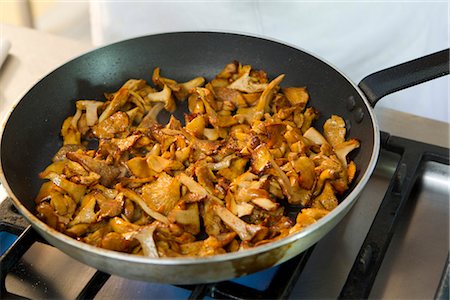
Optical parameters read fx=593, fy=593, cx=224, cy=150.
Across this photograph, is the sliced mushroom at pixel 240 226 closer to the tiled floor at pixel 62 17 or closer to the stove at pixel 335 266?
the stove at pixel 335 266

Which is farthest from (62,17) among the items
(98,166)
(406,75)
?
(406,75)

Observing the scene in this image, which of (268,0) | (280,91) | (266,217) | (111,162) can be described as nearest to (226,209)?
(266,217)

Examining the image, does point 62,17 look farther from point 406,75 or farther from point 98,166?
point 406,75

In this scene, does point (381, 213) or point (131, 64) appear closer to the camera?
point (381, 213)

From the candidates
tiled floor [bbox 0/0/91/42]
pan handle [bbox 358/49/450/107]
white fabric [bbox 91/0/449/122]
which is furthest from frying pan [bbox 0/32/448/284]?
tiled floor [bbox 0/0/91/42]

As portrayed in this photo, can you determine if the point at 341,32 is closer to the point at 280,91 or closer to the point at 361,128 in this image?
the point at 280,91

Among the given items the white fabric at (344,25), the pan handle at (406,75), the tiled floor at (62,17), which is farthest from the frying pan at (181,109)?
the tiled floor at (62,17)

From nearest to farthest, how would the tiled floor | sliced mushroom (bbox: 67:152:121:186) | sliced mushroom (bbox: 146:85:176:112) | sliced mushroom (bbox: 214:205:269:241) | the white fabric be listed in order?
sliced mushroom (bbox: 214:205:269:241) → sliced mushroom (bbox: 67:152:121:186) → sliced mushroom (bbox: 146:85:176:112) → the white fabric → the tiled floor

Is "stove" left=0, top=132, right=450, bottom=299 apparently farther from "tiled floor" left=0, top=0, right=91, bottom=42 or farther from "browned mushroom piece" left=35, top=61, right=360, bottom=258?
"tiled floor" left=0, top=0, right=91, bottom=42
